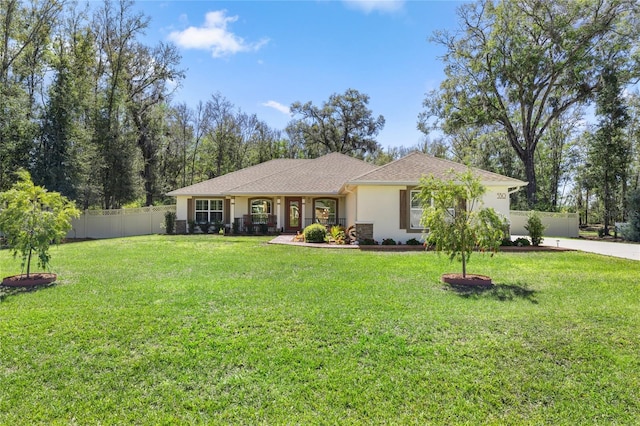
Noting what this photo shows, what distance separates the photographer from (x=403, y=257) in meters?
10.5

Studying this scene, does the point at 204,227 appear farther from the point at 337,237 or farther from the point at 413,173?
the point at 413,173

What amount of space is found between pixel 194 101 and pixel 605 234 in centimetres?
3540

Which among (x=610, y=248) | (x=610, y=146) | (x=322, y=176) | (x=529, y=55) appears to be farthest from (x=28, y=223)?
(x=610, y=146)

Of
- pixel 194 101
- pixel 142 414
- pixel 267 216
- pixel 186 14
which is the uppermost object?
pixel 194 101

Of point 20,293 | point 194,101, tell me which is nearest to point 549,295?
point 20,293

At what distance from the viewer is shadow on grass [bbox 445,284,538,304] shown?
239 inches

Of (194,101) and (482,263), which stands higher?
(194,101)

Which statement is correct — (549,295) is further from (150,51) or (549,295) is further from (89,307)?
(150,51)

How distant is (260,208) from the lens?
67.4 ft

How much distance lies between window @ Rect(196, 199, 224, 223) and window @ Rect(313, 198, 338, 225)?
5882mm

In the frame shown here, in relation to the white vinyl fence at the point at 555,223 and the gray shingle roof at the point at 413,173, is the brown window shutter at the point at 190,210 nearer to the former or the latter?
the gray shingle roof at the point at 413,173

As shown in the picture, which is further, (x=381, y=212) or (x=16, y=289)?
(x=381, y=212)

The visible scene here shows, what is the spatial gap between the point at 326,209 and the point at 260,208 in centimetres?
395

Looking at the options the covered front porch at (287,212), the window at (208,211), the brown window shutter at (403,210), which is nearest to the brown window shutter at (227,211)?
the window at (208,211)
